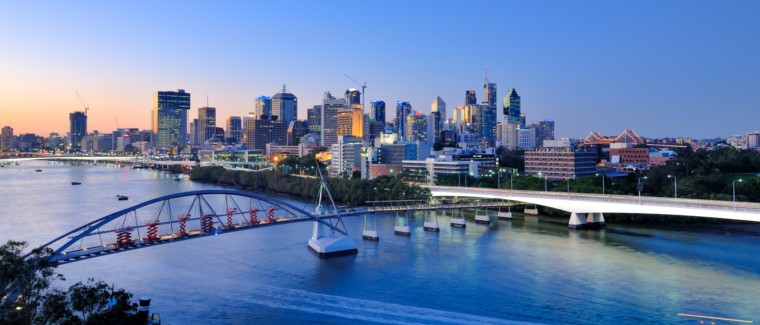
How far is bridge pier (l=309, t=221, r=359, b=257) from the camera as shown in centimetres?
3481

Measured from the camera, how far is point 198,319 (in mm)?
23188

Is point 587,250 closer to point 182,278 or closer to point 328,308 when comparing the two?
point 328,308

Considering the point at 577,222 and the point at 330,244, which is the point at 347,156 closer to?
the point at 577,222

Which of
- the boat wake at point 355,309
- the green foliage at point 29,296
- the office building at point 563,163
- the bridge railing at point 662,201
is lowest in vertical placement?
the boat wake at point 355,309

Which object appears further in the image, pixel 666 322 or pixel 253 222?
pixel 253 222

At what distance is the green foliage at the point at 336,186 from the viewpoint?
63344mm

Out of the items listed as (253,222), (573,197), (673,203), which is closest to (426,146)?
(573,197)

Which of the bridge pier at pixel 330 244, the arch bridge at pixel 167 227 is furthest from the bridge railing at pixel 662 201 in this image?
the bridge pier at pixel 330 244

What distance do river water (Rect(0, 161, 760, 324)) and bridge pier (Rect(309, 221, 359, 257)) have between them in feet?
2.40

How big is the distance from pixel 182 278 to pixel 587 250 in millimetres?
24034

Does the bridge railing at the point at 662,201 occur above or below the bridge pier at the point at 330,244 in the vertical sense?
above

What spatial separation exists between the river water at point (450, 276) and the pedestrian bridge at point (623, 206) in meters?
2.03

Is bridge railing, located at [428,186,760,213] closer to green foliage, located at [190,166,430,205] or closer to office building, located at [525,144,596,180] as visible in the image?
green foliage, located at [190,166,430,205]

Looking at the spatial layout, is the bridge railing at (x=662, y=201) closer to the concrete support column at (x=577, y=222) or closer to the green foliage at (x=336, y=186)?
the concrete support column at (x=577, y=222)
